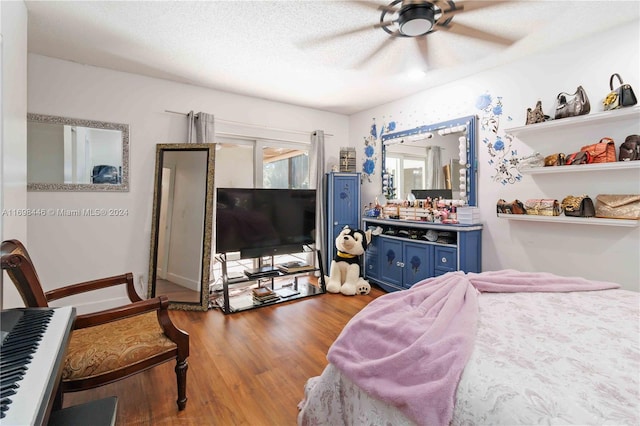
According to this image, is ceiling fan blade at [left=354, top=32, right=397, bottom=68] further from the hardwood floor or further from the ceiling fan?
the hardwood floor

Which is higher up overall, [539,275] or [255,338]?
[539,275]

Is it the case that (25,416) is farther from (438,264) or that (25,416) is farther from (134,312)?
(438,264)

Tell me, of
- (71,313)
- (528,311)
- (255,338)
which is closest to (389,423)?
(528,311)

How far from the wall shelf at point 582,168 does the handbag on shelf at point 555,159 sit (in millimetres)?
66

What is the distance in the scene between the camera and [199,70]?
3082 millimetres

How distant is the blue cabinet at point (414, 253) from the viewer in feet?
10.1

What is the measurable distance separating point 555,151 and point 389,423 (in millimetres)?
2766

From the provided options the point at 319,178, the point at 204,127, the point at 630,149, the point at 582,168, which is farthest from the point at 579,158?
the point at 204,127

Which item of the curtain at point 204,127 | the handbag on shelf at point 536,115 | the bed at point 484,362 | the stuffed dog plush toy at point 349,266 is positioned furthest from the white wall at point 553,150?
the curtain at point 204,127

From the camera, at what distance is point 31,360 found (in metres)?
0.87

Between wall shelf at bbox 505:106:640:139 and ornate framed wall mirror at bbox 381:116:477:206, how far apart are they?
525 mm

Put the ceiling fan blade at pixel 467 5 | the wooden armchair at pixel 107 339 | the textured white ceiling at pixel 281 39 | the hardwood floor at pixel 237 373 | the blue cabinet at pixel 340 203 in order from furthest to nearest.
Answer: the blue cabinet at pixel 340 203
the textured white ceiling at pixel 281 39
the ceiling fan blade at pixel 467 5
the hardwood floor at pixel 237 373
the wooden armchair at pixel 107 339

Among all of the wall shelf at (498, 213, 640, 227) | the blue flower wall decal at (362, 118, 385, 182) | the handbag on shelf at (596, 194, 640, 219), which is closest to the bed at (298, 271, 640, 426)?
the wall shelf at (498, 213, 640, 227)

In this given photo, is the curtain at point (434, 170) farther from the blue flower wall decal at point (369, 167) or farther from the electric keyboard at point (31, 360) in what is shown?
the electric keyboard at point (31, 360)
